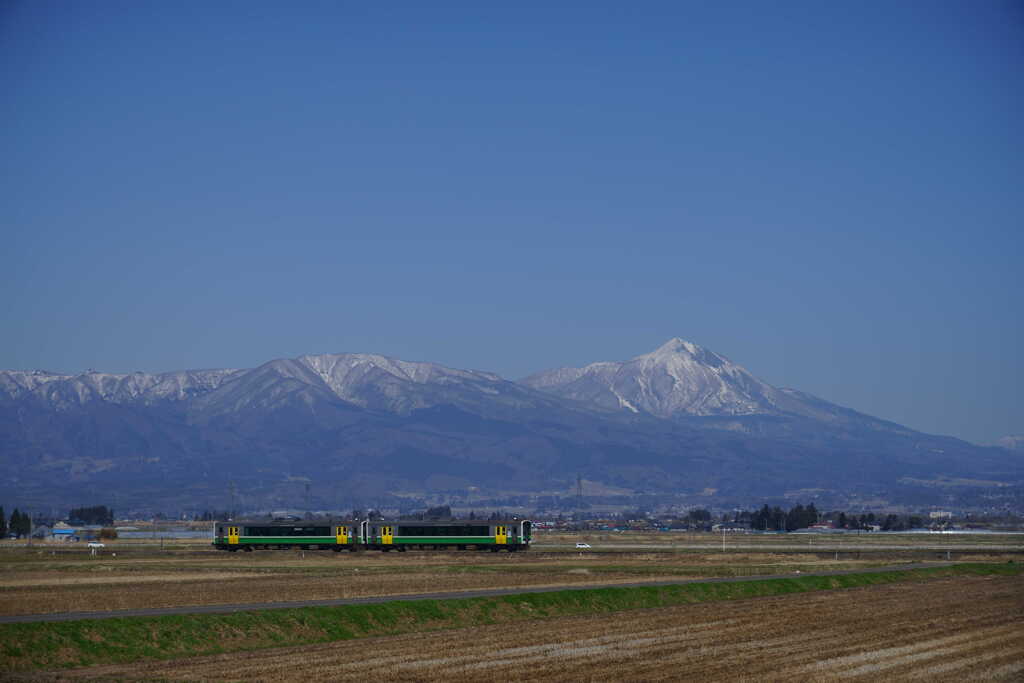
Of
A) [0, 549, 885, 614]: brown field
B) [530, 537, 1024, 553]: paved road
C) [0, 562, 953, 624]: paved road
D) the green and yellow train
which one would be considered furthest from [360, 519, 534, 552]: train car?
[0, 562, 953, 624]: paved road

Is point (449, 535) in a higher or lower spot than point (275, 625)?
higher

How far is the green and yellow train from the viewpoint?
103375 mm

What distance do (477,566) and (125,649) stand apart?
40176 millimetres

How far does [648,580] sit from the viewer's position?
58.5 meters

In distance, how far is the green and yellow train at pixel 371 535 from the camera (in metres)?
103

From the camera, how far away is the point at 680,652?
112ft

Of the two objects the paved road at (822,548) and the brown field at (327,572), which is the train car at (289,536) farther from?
the paved road at (822,548)

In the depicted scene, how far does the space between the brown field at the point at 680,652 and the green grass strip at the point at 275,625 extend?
1.59 meters

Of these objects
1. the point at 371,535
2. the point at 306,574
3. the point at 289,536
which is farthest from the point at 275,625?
the point at 289,536

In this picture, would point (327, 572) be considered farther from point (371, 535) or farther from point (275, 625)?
point (371, 535)

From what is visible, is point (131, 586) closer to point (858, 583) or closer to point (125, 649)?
point (125, 649)

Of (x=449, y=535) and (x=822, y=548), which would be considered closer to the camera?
(x=449, y=535)

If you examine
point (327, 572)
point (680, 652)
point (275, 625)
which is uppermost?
point (327, 572)

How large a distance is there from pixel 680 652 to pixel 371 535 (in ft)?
245
